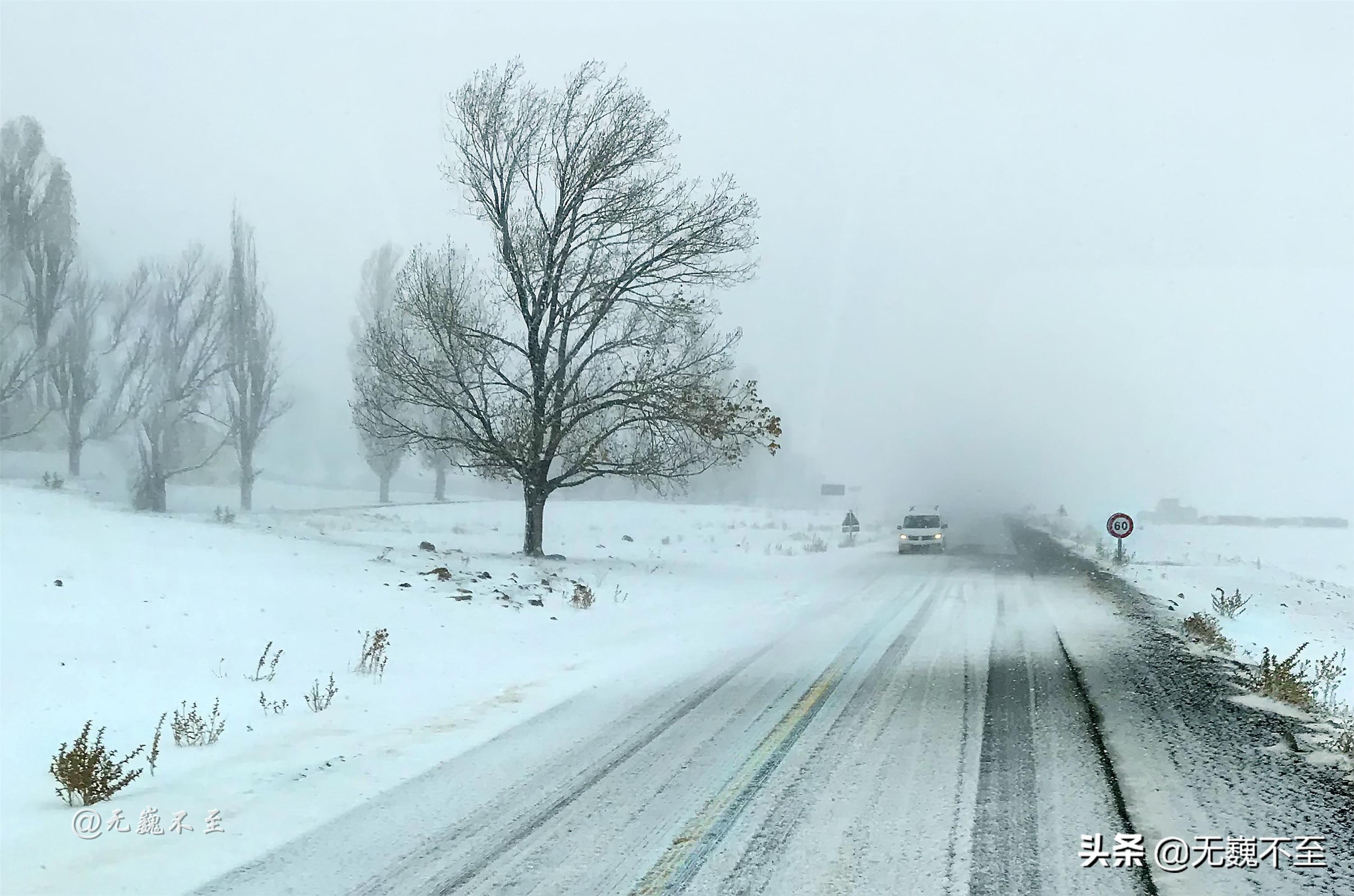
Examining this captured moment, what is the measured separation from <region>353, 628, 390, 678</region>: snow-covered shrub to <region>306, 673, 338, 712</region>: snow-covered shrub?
0.89 metres

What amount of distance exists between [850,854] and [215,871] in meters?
3.37

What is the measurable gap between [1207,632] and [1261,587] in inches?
460

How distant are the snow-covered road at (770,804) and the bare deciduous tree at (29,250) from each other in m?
35.3

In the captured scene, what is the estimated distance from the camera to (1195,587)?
68.6 feet

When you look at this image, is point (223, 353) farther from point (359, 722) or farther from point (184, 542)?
point (359, 722)

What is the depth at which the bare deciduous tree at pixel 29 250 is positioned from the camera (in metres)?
33.3

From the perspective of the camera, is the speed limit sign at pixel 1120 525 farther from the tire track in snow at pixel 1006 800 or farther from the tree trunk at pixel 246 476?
the tree trunk at pixel 246 476

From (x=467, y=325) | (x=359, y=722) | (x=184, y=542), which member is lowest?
(x=359, y=722)

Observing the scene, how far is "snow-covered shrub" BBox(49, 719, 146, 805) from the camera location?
573cm

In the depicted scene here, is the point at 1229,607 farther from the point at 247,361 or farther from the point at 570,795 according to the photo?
the point at 247,361

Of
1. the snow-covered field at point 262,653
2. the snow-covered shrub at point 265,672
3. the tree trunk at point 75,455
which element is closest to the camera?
the snow-covered field at point 262,653

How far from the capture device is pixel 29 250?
3419 centimetres

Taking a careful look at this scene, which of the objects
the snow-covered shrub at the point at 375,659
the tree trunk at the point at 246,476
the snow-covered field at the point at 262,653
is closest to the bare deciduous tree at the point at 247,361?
the tree trunk at the point at 246,476

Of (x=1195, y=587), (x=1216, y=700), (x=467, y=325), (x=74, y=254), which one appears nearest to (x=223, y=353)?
(x=74, y=254)
